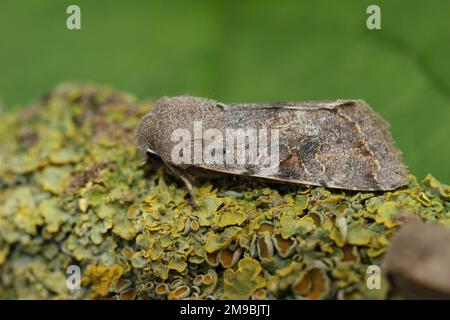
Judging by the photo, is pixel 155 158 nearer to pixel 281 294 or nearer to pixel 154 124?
pixel 154 124

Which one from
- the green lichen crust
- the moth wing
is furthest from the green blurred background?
the green lichen crust

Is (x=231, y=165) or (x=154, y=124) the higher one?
(x=154, y=124)

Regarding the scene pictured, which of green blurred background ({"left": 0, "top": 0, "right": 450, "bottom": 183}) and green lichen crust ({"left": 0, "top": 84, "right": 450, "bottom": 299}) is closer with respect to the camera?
green lichen crust ({"left": 0, "top": 84, "right": 450, "bottom": 299})

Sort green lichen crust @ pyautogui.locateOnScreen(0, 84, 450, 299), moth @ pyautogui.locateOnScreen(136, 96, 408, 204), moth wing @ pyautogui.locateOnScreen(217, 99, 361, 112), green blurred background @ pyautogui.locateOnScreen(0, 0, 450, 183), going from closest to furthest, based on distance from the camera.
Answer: green lichen crust @ pyautogui.locateOnScreen(0, 84, 450, 299) < moth @ pyautogui.locateOnScreen(136, 96, 408, 204) < moth wing @ pyautogui.locateOnScreen(217, 99, 361, 112) < green blurred background @ pyautogui.locateOnScreen(0, 0, 450, 183)

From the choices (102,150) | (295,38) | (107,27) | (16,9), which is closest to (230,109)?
(102,150)

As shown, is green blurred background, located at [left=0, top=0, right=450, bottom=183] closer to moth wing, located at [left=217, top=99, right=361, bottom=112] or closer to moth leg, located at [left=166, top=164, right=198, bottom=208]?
moth wing, located at [left=217, top=99, right=361, bottom=112]

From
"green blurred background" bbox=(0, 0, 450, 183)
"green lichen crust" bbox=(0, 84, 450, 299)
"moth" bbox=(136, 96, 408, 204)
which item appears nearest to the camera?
"green lichen crust" bbox=(0, 84, 450, 299)

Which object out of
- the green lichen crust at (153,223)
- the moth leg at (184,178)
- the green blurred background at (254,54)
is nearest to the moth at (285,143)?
the moth leg at (184,178)
